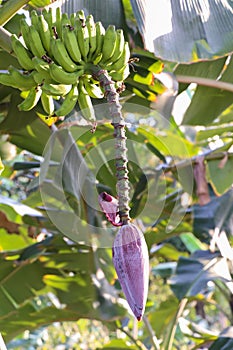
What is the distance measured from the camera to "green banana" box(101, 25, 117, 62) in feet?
2.53

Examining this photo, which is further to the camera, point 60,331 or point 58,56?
point 60,331

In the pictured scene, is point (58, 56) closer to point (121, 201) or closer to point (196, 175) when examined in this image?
point (121, 201)

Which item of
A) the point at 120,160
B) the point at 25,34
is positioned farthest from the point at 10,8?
the point at 120,160

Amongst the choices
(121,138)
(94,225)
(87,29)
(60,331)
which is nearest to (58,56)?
(87,29)

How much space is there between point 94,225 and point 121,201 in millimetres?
1100


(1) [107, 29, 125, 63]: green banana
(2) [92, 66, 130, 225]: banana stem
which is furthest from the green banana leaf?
(2) [92, 66, 130, 225]: banana stem

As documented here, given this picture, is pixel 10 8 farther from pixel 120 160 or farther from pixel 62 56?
pixel 120 160

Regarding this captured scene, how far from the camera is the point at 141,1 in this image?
3.22 ft

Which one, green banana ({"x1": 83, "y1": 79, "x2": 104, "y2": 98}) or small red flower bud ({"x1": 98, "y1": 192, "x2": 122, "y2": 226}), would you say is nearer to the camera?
small red flower bud ({"x1": 98, "y1": 192, "x2": 122, "y2": 226})

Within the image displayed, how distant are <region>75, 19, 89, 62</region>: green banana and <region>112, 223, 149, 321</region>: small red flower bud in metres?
0.27

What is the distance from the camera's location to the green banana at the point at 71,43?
0.74 m

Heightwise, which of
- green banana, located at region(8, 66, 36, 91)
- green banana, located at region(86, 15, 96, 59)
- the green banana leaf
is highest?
green banana, located at region(86, 15, 96, 59)

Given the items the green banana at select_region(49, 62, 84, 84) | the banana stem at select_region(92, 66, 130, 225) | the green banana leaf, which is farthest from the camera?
the green banana leaf

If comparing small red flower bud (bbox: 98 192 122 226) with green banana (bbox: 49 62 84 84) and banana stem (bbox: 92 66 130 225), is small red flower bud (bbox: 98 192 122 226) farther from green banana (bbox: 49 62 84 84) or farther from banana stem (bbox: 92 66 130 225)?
green banana (bbox: 49 62 84 84)
